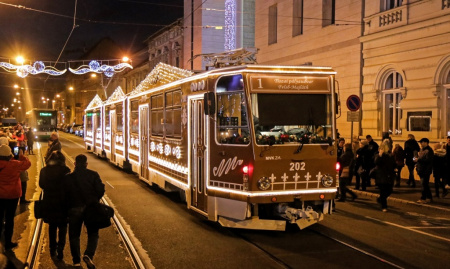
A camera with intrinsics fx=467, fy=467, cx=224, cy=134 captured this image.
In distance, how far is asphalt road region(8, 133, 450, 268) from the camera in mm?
6996

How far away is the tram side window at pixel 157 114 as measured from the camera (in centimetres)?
1267

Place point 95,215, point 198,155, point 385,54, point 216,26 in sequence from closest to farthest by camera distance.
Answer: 1. point 95,215
2. point 198,155
3. point 385,54
4. point 216,26

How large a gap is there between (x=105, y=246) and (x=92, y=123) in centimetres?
2239

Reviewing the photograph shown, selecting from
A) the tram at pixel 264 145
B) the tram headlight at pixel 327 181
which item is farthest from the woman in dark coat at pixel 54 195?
the tram headlight at pixel 327 181

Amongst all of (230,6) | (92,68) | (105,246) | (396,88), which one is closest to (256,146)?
(105,246)

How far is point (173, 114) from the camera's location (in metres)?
11.4

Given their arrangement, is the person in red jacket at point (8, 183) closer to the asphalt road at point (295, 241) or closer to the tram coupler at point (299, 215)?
the asphalt road at point (295, 241)

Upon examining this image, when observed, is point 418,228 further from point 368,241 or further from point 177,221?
point 177,221

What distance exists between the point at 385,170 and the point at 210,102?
16.8ft

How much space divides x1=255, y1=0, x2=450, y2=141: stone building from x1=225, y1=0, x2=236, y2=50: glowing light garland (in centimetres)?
1209

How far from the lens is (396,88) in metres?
17.8

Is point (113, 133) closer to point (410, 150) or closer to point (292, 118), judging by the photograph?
point (410, 150)

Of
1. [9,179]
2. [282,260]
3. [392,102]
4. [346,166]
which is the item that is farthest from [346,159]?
[9,179]

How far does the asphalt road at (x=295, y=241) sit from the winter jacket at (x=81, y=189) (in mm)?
1111
